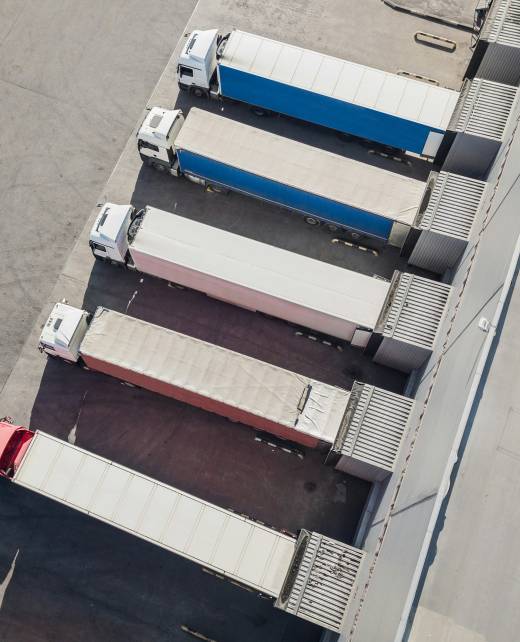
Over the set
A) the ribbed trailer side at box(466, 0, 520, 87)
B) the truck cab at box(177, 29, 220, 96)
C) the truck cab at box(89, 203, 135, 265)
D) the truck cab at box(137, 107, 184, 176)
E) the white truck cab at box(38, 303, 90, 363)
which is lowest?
the white truck cab at box(38, 303, 90, 363)

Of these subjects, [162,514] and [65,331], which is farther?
[65,331]

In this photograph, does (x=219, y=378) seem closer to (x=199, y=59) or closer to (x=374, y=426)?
(x=374, y=426)

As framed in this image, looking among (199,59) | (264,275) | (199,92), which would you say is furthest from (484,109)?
(199,92)

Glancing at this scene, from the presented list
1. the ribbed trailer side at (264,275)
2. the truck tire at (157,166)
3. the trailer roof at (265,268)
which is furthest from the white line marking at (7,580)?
the truck tire at (157,166)

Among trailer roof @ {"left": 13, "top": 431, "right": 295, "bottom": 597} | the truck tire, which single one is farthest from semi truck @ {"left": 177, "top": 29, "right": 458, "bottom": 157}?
trailer roof @ {"left": 13, "top": 431, "right": 295, "bottom": 597}

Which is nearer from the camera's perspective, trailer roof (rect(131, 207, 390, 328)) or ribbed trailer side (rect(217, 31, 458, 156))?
trailer roof (rect(131, 207, 390, 328))

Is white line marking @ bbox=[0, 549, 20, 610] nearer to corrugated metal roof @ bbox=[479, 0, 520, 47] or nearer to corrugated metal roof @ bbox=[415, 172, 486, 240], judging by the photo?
corrugated metal roof @ bbox=[415, 172, 486, 240]

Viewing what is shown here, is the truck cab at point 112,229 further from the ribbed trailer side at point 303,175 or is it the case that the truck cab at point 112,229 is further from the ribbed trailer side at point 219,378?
the ribbed trailer side at point 303,175
